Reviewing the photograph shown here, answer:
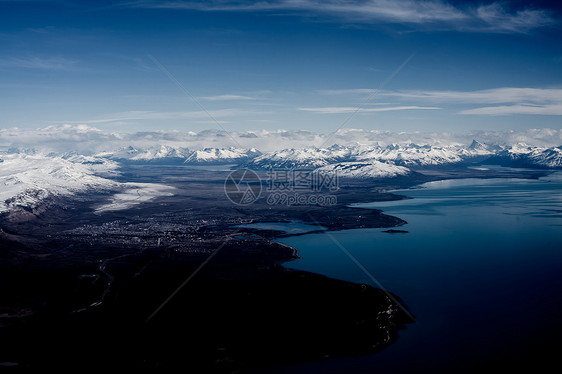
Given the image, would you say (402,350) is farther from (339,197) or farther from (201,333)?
(339,197)

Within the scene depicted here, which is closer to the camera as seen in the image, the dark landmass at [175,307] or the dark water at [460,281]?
the dark water at [460,281]

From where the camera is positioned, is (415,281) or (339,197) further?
(339,197)

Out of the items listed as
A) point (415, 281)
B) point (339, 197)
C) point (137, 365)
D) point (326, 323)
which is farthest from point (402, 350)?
point (339, 197)

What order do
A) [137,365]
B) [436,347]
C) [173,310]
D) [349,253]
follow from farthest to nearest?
[349,253], [173,310], [436,347], [137,365]

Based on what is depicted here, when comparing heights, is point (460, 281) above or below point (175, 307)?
above

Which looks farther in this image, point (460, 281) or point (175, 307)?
point (460, 281)
